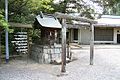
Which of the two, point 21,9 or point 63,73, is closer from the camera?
point 63,73

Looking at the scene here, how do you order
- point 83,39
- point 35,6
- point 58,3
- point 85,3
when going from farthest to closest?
1. point 83,39
2. point 85,3
3. point 58,3
4. point 35,6

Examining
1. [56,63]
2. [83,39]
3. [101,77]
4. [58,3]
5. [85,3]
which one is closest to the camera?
[101,77]

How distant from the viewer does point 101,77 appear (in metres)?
8.27

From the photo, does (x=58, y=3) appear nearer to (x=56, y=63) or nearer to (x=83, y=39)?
(x=56, y=63)

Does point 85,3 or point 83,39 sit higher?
point 85,3

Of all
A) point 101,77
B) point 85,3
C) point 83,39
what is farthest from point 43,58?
point 83,39

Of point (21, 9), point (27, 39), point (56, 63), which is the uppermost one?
point (21, 9)

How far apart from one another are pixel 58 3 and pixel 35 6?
4663 millimetres

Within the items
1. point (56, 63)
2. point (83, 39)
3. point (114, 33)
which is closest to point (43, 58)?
point (56, 63)

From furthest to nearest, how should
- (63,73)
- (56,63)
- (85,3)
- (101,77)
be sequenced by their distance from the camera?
(85,3) → (56,63) → (63,73) → (101,77)

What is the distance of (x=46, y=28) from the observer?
1233 centimetres

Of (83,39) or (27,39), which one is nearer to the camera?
(27,39)

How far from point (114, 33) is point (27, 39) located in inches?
667

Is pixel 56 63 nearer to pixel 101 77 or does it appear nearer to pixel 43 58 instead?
pixel 43 58
